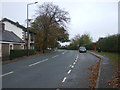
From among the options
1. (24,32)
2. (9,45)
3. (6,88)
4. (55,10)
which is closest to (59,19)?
(55,10)

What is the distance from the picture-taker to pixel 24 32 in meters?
55.6

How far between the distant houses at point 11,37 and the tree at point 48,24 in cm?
369

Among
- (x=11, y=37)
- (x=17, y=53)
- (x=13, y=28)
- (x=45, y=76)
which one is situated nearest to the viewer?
(x=45, y=76)

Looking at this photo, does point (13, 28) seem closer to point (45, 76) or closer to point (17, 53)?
point (17, 53)

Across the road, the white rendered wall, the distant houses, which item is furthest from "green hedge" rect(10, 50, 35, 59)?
the white rendered wall

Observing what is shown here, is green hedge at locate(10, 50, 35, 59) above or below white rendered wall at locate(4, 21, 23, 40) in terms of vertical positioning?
below

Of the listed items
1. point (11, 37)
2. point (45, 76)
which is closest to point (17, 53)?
point (11, 37)

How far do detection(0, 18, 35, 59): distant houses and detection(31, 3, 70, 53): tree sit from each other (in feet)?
12.1

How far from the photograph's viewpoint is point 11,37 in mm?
42750

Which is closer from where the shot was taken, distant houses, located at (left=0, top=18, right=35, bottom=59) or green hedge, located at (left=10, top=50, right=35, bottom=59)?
green hedge, located at (left=10, top=50, right=35, bottom=59)

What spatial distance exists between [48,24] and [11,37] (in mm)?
19211

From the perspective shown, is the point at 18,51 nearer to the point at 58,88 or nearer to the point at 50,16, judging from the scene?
the point at 58,88

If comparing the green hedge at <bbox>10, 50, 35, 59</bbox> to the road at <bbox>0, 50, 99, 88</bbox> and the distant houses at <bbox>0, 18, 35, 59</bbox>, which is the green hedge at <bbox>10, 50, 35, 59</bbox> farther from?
the road at <bbox>0, 50, 99, 88</bbox>

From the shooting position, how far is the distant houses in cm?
3566
